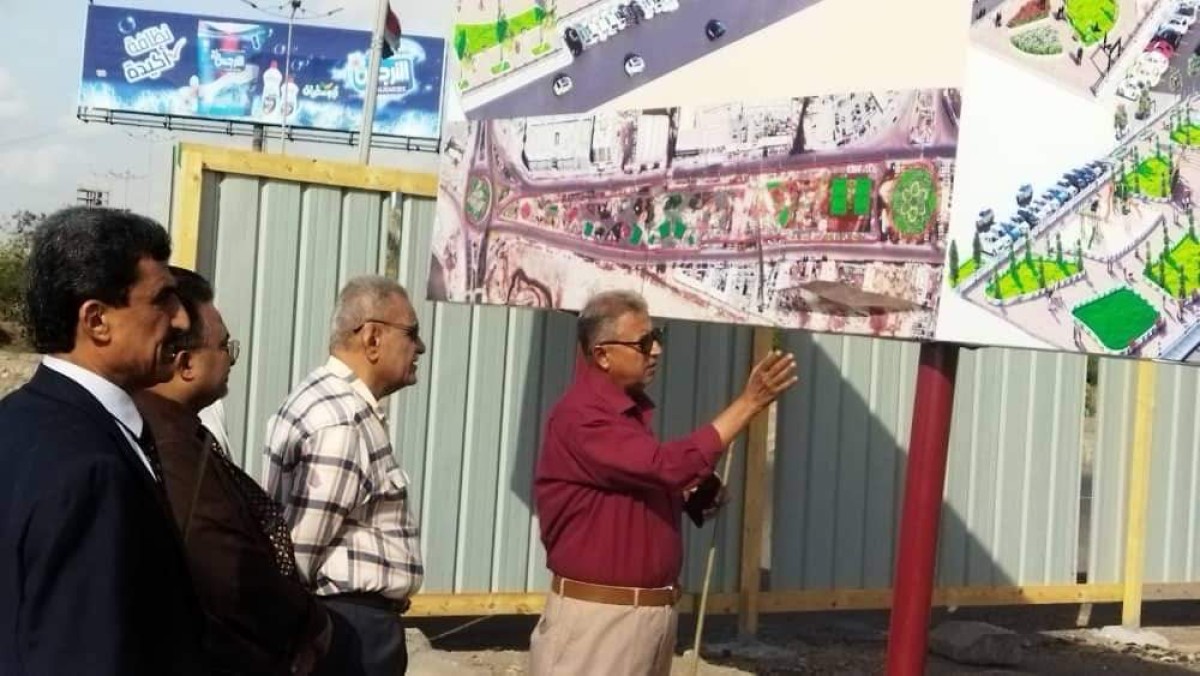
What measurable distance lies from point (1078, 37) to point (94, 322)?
2728 mm

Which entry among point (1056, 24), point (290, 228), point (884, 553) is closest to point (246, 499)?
point (1056, 24)

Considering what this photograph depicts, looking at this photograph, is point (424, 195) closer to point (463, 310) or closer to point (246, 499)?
point (463, 310)

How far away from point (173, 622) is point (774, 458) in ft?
21.7

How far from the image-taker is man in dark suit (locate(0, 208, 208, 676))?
2219 mm

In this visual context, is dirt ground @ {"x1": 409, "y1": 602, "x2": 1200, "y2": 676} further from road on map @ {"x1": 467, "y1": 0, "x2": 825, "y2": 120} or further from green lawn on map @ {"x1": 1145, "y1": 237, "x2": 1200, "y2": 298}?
green lawn on map @ {"x1": 1145, "y1": 237, "x2": 1200, "y2": 298}

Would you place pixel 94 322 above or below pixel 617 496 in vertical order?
above

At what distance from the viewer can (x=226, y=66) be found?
47938 mm

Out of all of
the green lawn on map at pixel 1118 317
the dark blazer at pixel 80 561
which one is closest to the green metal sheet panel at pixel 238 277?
the green lawn on map at pixel 1118 317

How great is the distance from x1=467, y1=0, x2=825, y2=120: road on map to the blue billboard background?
4075 centimetres

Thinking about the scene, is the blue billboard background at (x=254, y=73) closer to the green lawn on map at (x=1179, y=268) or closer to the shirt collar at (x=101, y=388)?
the green lawn on map at (x=1179, y=268)

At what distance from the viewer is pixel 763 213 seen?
498 centimetres

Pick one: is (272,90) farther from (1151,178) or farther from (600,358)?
(1151,178)

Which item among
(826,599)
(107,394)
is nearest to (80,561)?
(107,394)

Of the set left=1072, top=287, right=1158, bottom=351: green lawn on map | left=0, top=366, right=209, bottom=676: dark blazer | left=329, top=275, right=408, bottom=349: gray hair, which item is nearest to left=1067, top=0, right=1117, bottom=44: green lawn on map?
left=1072, top=287, right=1158, bottom=351: green lawn on map
